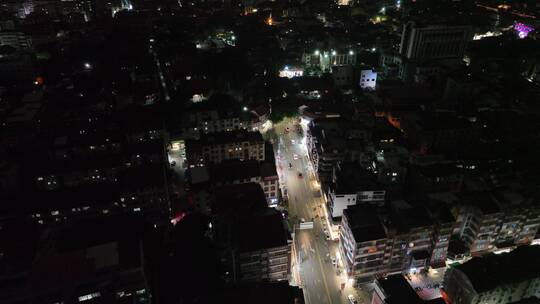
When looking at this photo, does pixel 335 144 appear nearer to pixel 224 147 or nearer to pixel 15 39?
pixel 224 147

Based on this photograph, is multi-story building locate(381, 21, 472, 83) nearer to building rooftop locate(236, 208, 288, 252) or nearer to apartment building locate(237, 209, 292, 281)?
building rooftop locate(236, 208, 288, 252)

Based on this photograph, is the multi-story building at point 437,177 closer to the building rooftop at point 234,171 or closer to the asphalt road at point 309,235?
the asphalt road at point 309,235

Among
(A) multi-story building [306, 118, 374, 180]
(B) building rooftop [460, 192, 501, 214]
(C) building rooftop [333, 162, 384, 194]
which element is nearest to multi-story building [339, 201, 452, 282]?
(C) building rooftop [333, 162, 384, 194]

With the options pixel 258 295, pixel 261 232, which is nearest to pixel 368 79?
pixel 261 232

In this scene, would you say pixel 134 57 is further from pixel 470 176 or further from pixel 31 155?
pixel 470 176

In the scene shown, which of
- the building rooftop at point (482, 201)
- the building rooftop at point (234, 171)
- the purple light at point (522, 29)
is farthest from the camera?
the purple light at point (522, 29)

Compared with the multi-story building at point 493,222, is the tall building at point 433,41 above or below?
above

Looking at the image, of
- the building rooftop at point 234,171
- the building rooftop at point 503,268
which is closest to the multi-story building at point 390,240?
the building rooftop at point 503,268
